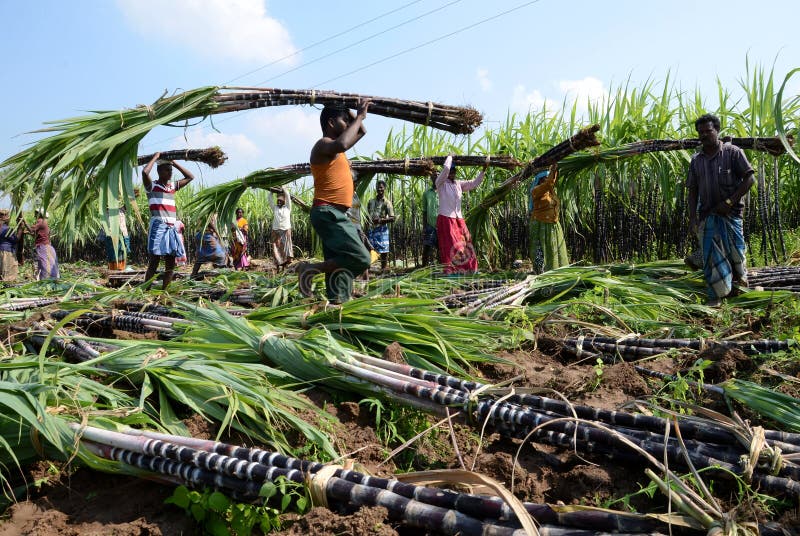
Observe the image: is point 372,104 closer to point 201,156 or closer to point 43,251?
point 201,156

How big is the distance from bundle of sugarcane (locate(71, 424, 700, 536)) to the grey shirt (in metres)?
3.91

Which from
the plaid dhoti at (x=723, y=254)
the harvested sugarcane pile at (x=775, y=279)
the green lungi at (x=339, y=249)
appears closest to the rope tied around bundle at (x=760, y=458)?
the green lungi at (x=339, y=249)

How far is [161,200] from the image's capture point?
19.5ft

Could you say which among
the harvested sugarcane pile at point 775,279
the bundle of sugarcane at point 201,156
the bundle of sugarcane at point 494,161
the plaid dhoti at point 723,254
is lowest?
the harvested sugarcane pile at point 775,279

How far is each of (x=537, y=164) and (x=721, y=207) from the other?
196 cm

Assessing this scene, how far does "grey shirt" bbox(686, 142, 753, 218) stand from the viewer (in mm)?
4484

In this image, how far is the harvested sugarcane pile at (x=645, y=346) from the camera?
2.73m

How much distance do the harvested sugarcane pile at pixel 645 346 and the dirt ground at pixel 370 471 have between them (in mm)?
522

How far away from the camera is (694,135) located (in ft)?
24.1

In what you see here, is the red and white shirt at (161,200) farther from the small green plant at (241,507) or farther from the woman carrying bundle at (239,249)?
the small green plant at (241,507)

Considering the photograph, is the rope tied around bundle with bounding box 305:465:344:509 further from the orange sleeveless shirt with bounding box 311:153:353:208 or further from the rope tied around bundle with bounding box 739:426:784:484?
the orange sleeveless shirt with bounding box 311:153:353:208

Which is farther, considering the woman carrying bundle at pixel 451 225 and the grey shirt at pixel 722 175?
the woman carrying bundle at pixel 451 225

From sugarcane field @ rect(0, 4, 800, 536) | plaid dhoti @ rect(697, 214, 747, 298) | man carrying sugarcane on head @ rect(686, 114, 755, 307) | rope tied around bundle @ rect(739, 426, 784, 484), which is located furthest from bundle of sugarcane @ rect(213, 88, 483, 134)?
rope tied around bundle @ rect(739, 426, 784, 484)

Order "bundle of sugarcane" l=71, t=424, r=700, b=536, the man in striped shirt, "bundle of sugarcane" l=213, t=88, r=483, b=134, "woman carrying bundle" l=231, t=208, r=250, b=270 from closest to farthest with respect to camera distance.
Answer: "bundle of sugarcane" l=71, t=424, r=700, b=536, "bundle of sugarcane" l=213, t=88, r=483, b=134, the man in striped shirt, "woman carrying bundle" l=231, t=208, r=250, b=270
